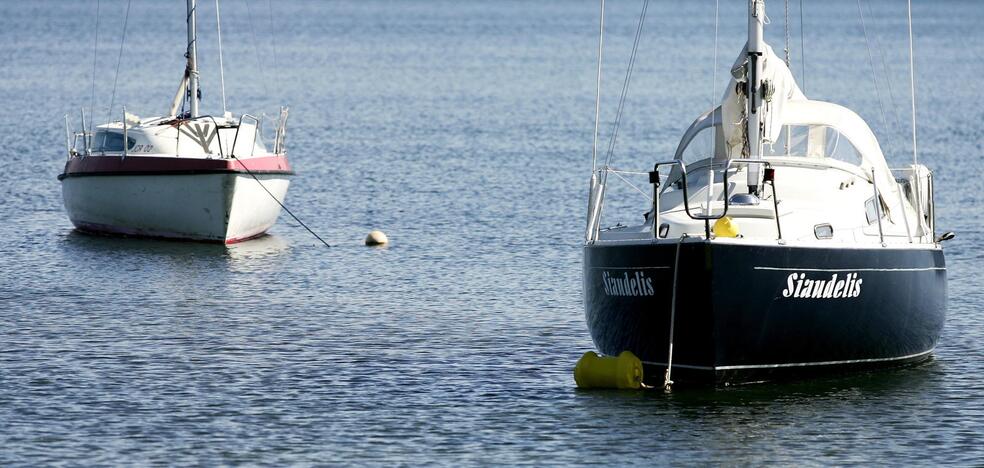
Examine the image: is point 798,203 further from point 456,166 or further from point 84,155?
point 456,166

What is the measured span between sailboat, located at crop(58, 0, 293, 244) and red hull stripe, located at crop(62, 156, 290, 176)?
19mm

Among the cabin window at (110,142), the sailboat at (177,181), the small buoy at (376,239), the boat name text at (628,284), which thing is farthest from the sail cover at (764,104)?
the cabin window at (110,142)

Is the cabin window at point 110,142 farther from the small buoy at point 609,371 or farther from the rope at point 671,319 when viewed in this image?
the rope at point 671,319

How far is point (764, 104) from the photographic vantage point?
69.4 ft

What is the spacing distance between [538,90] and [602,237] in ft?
195

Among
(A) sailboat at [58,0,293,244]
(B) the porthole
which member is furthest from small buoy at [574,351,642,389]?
(A) sailboat at [58,0,293,244]

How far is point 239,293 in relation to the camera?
27.8 metres

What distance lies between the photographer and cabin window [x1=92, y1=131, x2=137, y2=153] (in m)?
34.1

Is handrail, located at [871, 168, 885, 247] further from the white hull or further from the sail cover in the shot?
the white hull

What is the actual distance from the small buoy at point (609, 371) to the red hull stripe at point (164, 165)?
14796 mm

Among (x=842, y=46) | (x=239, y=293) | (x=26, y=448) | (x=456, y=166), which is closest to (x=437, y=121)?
(x=456, y=166)

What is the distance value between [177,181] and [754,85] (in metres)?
15.5

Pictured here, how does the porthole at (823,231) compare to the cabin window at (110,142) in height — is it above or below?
below

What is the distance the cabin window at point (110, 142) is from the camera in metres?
34.1
